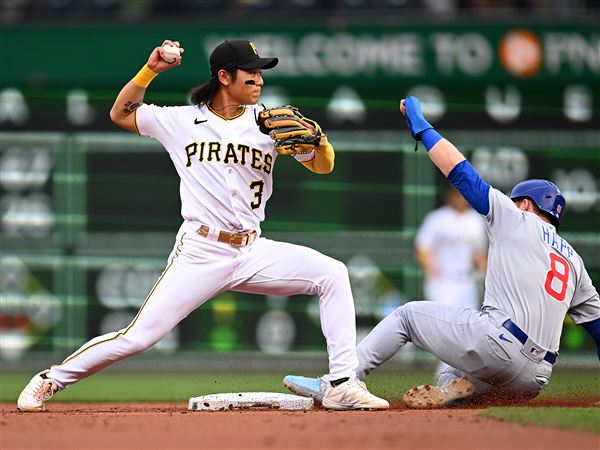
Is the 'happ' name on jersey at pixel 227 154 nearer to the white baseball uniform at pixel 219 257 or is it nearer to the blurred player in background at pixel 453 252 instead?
the white baseball uniform at pixel 219 257

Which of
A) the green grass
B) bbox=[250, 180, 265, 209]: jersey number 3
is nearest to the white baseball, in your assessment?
bbox=[250, 180, 265, 209]: jersey number 3

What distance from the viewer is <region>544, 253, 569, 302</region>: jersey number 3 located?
6523 mm

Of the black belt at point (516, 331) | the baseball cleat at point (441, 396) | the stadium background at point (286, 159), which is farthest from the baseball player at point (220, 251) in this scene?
the stadium background at point (286, 159)

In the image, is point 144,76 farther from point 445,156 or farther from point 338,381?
point 338,381

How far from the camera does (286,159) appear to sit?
11578 mm

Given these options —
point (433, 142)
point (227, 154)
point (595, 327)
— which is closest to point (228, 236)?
point (227, 154)

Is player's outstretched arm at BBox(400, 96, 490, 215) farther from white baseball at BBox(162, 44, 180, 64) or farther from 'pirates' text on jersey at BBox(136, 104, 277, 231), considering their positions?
white baseball at BBox(162, 44, 180, 64)

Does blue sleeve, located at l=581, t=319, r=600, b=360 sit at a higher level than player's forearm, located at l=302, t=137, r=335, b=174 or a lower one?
lower

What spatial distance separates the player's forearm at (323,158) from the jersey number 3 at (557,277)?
1227 millimetres

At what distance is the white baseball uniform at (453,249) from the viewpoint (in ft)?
37.3

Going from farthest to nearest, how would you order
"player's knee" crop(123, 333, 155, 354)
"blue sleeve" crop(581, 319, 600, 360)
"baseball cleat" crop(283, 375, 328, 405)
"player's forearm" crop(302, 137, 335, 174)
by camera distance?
"blue sleeve" crop(581, 319, 600, 360), "baseball cleat" crop(283, 375, 328, 405), "player's forearm" crop(302, 137, 335, 174), "player's knee" crop(123, 333, 155, 354)

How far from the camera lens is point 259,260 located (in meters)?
6.48

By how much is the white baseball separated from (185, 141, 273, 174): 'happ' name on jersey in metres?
A: 0.43

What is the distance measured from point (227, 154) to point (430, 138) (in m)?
1.04
